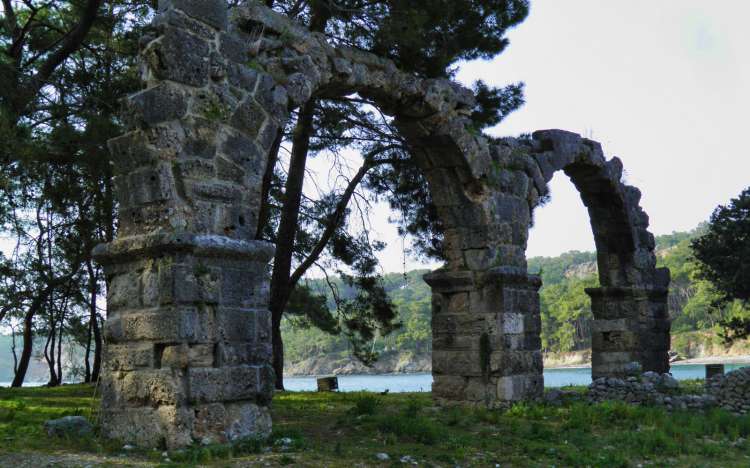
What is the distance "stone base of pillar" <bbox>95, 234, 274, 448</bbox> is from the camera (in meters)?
5.92

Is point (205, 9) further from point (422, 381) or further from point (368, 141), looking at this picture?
point (422, 381)

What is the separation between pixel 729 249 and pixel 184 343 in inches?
486

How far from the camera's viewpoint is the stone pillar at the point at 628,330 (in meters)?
13.2

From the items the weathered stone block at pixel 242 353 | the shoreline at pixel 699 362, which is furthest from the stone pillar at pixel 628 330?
the shoreline at pixel 699 362

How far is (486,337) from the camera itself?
9.58 m

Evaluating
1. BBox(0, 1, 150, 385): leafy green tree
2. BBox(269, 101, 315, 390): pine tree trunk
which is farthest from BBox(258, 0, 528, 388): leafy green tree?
BBox(0, 1, 150, 385): leafy green tree

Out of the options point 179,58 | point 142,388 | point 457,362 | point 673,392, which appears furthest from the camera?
point 673,392

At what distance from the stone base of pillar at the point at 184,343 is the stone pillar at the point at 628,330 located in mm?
8633

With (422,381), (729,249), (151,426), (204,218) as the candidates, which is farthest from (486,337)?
(422,381)

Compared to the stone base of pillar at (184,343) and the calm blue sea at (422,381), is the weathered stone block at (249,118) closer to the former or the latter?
the stone base of pillar at (184,343)

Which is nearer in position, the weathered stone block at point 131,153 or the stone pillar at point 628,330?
the weathered stone block at point 131,153

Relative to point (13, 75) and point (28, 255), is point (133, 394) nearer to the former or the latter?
point (13, 75)

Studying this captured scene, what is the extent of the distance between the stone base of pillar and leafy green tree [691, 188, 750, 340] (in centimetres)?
1119

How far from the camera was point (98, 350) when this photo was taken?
14703 mm
